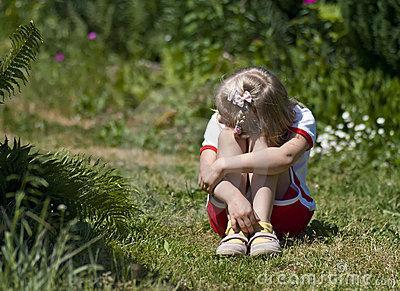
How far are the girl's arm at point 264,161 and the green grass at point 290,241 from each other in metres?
0.39

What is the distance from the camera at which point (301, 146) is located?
3.96m

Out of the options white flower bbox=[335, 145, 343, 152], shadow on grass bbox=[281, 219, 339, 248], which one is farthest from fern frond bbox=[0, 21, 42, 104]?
white flower bbox=[335, 145, 343, 152]

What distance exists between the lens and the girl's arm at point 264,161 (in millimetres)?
3873

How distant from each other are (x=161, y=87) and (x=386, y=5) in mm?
3056

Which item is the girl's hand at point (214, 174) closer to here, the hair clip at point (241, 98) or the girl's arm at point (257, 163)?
the girl's arm at point (257, 163)

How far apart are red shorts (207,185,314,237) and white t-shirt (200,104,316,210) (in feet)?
0.04

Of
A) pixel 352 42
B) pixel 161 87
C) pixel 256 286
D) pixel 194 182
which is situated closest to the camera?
pixel 256 286

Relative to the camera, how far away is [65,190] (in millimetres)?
3740

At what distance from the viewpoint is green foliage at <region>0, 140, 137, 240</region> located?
11.9ft

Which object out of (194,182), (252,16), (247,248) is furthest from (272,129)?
(252,16)

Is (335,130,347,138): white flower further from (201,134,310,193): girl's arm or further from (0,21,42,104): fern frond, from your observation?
(0,21,42,104): fern frond

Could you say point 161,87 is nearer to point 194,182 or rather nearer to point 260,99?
point 194,182

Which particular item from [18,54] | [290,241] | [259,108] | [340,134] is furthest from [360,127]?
[18,54]

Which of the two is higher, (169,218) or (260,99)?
(260,99)
